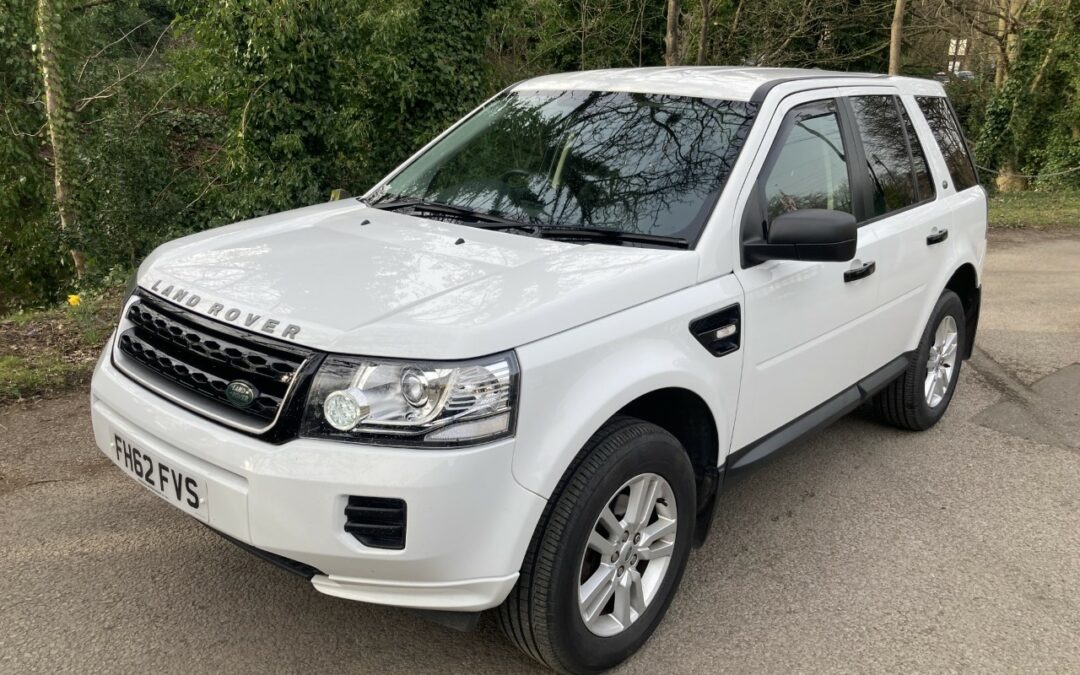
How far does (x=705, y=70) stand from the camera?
3.99 meters

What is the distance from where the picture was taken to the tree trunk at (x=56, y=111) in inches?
439

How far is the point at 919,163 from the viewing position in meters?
4.40

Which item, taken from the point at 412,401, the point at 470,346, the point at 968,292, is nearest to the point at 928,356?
the point at 968,292

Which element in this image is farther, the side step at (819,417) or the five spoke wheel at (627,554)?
the side step at (819,417)

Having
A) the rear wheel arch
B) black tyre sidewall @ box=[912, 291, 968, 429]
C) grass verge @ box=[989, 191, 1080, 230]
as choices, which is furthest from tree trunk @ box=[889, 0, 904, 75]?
black tyre sidewall @ box=[912, 291, 968, 429]

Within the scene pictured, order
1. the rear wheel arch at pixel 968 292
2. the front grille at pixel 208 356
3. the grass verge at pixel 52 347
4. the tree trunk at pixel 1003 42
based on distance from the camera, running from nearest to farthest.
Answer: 1. the front grille at pixel 208 356
2. the grass verge at pixel 52 347
3. the rear wheel arch at pixel 968 292
4. the tree trunk at pixel 1003 42

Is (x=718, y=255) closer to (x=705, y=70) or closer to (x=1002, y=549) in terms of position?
(x=705, y=70)

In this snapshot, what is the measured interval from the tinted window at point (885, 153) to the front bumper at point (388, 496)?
8.14 feet

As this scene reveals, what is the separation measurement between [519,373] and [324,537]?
2.19ft

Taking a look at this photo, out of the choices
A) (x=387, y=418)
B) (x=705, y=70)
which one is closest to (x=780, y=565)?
(x=387, y=418)

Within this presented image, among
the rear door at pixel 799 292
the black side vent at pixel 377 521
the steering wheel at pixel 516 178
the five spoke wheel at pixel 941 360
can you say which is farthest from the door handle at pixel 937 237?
the black side vent at pixel 377 521

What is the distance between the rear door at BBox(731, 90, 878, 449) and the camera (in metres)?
3.16

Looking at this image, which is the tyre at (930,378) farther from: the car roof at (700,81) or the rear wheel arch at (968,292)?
the car roof at (700,81)

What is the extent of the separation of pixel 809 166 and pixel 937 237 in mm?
1258
